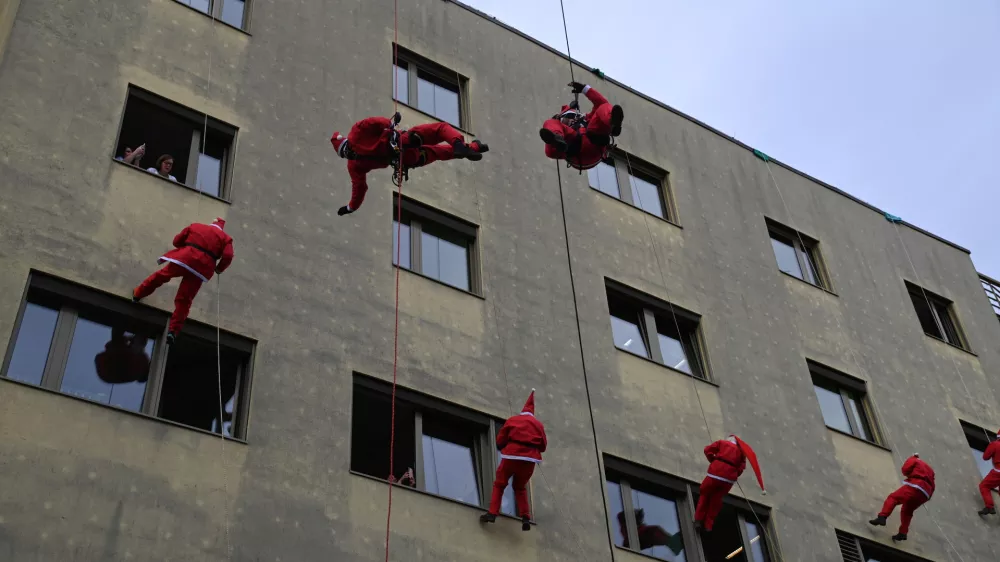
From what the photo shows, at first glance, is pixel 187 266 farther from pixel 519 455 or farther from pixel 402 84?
pixel 402 84

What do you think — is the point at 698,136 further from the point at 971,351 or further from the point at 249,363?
the point at 249,363

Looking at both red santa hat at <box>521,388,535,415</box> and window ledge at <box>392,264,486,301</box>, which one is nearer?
red santa hat at <box>521,388,535,415</box>

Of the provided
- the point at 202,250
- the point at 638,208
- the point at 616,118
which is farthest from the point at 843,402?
the point at 202,250

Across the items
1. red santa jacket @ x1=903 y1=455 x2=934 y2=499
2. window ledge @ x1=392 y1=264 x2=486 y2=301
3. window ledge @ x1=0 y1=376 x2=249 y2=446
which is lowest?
window ledge @ x1=0 y1=376 x2=249 y2=446

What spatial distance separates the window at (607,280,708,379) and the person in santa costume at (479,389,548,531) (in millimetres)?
3634

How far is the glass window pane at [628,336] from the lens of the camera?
16.5 metres

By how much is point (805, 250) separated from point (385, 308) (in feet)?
33.8

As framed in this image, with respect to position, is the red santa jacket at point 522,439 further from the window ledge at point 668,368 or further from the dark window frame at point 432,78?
the dark window frame at point 432,78

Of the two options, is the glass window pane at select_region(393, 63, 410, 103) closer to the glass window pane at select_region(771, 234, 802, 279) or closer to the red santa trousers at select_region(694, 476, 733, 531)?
the red santa trousers at select_region(694, 476, 733, 531)

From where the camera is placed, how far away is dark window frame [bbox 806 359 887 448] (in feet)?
60.5

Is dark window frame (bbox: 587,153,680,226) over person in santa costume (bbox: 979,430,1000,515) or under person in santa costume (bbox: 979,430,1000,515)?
over

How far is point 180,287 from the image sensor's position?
464 inches

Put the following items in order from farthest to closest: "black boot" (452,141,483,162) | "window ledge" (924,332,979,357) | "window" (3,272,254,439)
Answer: "window ledge" (924,332,979,357)
"black boot" (452,141,483,162)
"window" (3,272,254,439)

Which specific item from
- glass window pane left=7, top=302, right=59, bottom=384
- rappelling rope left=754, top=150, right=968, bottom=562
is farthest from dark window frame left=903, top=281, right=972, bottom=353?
glass window pane left=7, top=302, right=59, bottom=384
